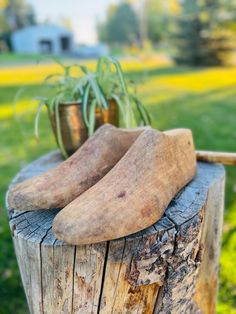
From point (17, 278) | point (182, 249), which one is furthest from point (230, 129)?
point (182, 249)

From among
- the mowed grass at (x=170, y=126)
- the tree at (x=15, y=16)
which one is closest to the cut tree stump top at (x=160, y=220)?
the mowed grass at (x=170, y=126)

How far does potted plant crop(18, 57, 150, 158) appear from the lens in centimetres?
116

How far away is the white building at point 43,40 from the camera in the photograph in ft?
85.7

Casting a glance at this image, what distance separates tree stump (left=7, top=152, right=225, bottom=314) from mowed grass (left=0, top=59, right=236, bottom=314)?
698 millimetres

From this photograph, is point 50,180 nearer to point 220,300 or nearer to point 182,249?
point 182,249

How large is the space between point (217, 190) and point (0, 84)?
773 cm

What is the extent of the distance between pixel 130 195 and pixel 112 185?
5 centimetres

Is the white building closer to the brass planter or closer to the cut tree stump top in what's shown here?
the brass planter

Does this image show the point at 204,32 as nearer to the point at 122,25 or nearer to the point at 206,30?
the point at 206,30

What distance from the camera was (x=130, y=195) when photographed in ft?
2.37

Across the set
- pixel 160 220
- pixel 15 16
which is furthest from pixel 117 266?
pixel 15 16

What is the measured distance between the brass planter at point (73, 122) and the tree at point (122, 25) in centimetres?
3401

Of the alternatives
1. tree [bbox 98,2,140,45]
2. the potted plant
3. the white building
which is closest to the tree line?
the potted plant

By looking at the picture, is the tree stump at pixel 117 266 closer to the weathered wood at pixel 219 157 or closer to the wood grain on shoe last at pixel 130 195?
the wood grain on shoe last at pixel 130 195
